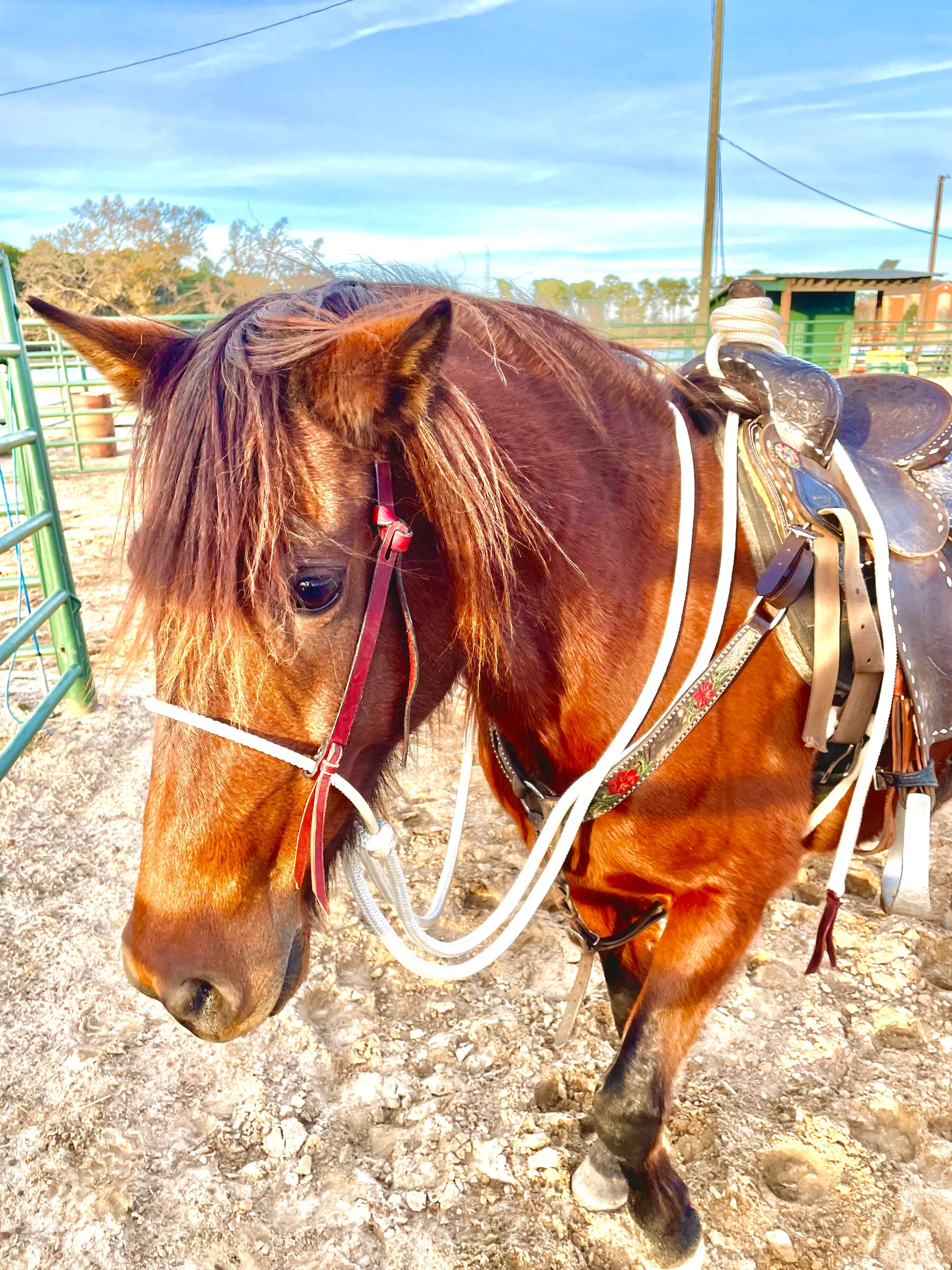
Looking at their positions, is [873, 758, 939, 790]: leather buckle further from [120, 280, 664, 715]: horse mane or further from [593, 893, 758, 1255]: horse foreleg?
[120, 280, 664, 715]: horse mane

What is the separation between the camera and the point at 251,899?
1178 mm

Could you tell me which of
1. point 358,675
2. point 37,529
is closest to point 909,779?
point 358,675

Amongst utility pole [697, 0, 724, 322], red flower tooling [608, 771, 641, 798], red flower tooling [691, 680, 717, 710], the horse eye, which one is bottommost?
red flower tooling [608, 771, 641, 798]

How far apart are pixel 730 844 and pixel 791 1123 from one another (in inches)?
34.6

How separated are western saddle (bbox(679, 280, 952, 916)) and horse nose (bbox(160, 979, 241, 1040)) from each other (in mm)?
1095

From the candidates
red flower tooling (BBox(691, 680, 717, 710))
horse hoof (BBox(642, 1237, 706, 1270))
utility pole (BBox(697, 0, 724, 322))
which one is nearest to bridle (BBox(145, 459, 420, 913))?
red flower tooling (BBox(691, 680, 717, 710))

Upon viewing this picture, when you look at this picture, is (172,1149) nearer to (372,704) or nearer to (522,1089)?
(522,1089)

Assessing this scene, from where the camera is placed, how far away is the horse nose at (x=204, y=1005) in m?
1.14

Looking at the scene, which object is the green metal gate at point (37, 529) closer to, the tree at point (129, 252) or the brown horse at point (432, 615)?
the brown horse at point (432, 615)

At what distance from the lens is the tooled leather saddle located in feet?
4.94

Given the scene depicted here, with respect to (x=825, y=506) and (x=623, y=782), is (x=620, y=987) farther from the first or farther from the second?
(x=825, y=506)

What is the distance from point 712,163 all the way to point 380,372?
1575 cm

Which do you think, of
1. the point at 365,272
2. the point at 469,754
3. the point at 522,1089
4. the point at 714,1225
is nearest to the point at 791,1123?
the point at 714,1225

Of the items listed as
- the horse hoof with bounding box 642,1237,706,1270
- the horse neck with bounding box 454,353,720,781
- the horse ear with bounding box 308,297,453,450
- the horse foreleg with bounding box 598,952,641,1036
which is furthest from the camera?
the horse foreleg with bounding box 598,952,641,1036
